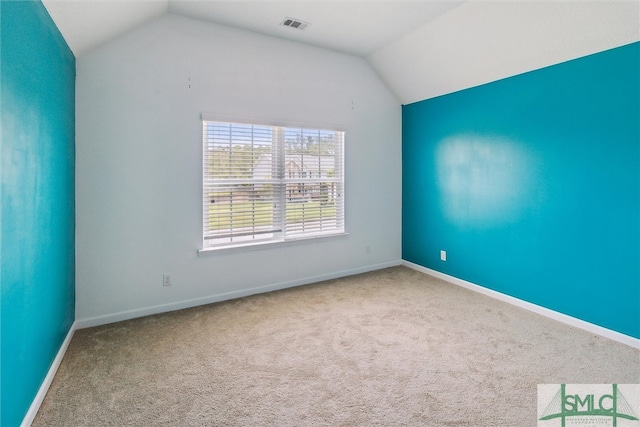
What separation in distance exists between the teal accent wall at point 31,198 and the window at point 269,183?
1.25 m

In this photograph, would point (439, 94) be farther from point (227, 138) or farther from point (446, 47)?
point (227, 138)

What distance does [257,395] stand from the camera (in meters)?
1.99


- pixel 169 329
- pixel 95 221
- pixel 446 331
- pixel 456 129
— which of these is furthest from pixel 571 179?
pixel 95 221

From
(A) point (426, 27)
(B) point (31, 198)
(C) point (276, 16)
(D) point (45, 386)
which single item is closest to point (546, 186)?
(A) point (426, 27)

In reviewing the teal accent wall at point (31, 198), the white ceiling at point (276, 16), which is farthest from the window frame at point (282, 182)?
the teal accent wall at point (31, 198)

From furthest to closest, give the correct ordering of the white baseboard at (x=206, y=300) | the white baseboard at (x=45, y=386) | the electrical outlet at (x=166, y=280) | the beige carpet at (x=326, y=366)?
the electrical outlet at (x=166, y=280)
the white baseboard at (x=206, y=300)
the beige carpet at (x=326, y=366)
the white baseboard at (x=45, y=386)

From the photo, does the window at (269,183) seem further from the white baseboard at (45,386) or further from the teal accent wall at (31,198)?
the white baseboard at (45,386)

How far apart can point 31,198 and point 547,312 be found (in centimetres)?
416

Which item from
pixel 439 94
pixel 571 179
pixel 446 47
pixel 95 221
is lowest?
pixel 95 221

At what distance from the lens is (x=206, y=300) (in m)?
3.44

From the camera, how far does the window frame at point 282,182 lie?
3404 mm

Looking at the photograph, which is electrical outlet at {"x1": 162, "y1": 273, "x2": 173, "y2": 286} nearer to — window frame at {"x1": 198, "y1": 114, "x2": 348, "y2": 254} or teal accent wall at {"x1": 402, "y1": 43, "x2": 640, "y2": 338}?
window frame at {"x1": 198, "y1": 114, "x2": 348, "y2": 254}

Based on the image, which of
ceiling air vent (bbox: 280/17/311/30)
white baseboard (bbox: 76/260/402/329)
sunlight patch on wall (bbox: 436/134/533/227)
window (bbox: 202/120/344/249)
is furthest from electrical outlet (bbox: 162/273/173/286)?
sunlight patch on wall (bbox: 436/134/533/227)

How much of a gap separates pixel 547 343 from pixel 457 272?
5.00ft
